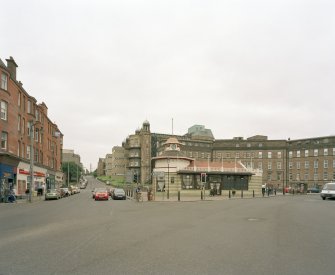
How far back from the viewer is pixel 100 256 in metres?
9.42

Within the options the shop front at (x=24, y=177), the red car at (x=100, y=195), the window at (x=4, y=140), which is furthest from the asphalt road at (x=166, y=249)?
the shop front at (x=24, y=177)

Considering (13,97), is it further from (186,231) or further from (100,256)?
(100,256)

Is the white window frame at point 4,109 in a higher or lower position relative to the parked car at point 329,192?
higher

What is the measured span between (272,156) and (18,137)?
8442 centimetres

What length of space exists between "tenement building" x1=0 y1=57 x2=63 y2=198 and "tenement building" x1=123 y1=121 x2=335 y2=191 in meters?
43.1

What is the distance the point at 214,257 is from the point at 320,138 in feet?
349

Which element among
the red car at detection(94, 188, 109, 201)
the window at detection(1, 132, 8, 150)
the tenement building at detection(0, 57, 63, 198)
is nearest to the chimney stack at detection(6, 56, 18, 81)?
the tenement building at detection(0, 57, 63, 198)

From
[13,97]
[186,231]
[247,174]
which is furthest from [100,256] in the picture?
[247,174]

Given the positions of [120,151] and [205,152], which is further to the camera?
[120,151]

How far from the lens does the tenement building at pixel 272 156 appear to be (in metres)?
106

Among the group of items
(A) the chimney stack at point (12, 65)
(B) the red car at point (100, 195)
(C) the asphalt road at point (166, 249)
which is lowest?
(B) the red car at point (100, 195)

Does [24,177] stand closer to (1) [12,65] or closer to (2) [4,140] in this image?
(2) [4,140]

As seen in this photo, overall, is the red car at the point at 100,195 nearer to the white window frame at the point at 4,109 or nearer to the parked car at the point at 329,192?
the white window frame at the point at 4,109

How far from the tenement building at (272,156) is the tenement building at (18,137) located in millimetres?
43098
